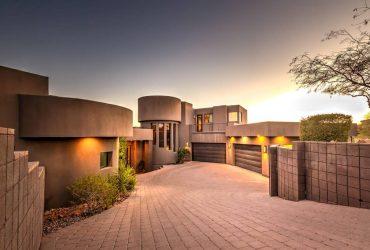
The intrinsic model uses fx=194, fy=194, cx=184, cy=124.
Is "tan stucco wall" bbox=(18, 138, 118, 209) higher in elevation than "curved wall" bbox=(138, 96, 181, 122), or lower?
lower

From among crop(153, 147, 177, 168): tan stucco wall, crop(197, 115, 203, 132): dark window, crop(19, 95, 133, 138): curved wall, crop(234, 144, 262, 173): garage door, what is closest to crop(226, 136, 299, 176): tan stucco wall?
crop(234, 144, 262, 173): garage door

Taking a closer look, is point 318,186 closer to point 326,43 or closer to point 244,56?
point 326,43

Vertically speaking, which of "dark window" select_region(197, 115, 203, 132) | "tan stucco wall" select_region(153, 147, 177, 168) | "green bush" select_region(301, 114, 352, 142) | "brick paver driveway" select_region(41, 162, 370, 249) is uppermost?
"dark window" select_region(197, 115, 203, 132)

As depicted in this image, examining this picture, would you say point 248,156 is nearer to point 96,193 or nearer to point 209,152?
point 209,152

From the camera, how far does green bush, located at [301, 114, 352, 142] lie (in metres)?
7.36

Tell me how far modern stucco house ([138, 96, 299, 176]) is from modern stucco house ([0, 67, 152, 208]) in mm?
12539

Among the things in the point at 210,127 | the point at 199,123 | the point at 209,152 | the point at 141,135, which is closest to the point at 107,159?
the point at 141,135

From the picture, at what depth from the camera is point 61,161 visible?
9.03 meters

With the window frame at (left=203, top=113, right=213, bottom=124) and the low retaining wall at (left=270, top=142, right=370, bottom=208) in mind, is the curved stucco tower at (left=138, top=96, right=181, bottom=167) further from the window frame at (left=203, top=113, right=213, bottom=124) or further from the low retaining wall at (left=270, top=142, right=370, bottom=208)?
the low retaining wall at (left=270, top=142, right=370, bottom=208)

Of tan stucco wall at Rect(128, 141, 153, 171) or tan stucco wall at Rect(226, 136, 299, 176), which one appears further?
tan stucco wall at Rect(128, 141, 153, 171)

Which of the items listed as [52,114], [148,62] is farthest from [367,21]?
[148,62]

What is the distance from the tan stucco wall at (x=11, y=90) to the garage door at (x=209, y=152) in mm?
19891

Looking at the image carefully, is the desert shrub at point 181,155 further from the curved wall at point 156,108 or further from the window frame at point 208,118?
the window frame at point 208,118

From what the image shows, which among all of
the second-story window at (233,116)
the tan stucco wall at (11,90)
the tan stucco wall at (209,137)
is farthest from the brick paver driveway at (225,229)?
the second-story window at (233,116)
